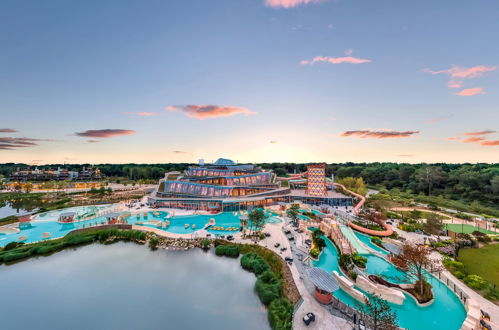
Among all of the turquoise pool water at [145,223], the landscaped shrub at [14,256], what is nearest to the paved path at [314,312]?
the turquoise pool water at [145,223]

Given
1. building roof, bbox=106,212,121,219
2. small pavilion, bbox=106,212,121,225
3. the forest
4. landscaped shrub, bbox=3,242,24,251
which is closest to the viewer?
landscaped shrub, bbox=3,242,24,251

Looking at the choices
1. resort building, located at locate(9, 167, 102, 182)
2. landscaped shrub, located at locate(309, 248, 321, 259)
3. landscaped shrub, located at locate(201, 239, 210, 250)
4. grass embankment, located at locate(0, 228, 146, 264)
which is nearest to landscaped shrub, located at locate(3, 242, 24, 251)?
grass embankment, located at locate(0, 228, 146, 264)

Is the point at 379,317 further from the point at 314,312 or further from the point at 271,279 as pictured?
the point at 271,279

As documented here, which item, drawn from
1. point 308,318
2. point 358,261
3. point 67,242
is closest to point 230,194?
point 67,242

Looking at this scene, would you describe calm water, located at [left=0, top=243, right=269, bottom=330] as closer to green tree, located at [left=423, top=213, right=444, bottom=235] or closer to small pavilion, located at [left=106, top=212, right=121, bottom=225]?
small pavilion, located at [left=106, top=212, right=121, bottom=225]

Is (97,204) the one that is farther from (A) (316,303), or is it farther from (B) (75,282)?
(A) (316,303)

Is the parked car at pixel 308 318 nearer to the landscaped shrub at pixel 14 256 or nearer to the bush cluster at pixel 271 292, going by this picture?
the bush cluster at pixel 271 292

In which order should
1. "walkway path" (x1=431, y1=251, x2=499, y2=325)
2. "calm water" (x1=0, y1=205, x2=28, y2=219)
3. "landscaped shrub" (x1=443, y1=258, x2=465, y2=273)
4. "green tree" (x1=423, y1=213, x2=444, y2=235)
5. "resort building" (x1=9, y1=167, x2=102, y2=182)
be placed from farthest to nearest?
"resort building" (x1=9, y1=167, x2=102, y2=182)
"calm water" (x1=0, y1=205, x2=28, y2=219)
"green tree" (x1=423, y1=213, x2=444, y2=235)
"landscaped shrub" (x1=443, y1=258, x2=465, y2=273)
"walkway path" (x1=431, y1=251, x2=499, y2=325)

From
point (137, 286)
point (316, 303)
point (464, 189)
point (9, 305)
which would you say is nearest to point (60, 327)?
point (137, 286)
